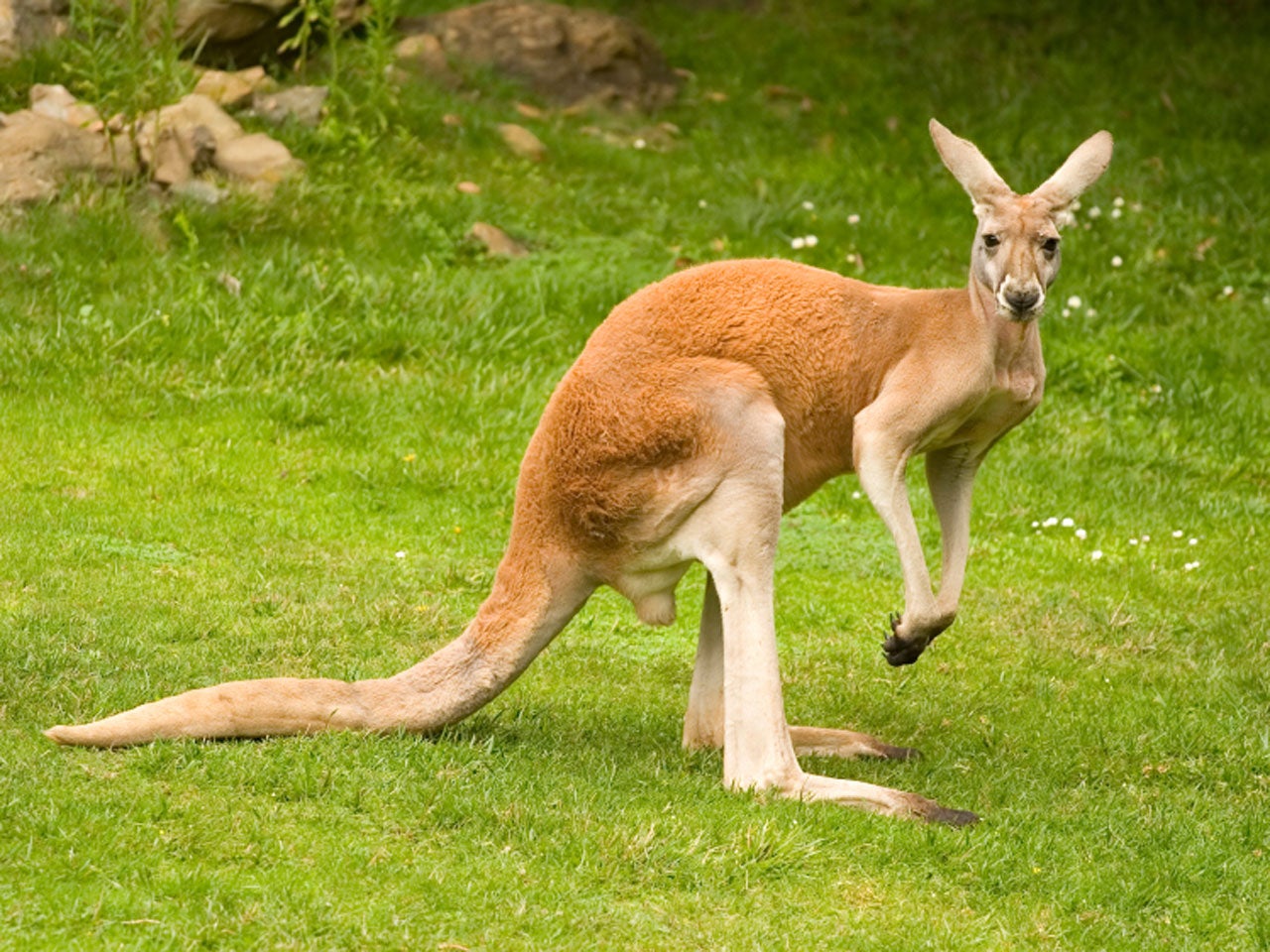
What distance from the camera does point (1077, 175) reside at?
5316mm

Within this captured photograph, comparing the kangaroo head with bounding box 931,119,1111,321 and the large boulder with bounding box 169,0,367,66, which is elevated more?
the kangaroo head with bounding box 931,119,1111,321

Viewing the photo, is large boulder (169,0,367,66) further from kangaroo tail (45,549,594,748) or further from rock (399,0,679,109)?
kangaroo tail (45,549,594,748)

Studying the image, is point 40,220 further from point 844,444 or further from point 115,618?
point 844,444

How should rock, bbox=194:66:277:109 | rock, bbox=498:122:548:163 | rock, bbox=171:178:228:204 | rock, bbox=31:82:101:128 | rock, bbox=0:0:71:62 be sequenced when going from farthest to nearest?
1. rock, bbox=498:122:548:163
2. rock, bbox=194:66:277:109
3. rock, bbox=0:0:71:62
4. rock, bbox=31:82:101:128
5. rock, bbox=171:178:228:204

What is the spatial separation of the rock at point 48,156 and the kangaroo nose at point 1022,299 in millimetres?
6185

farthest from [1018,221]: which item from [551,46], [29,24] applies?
[551,46]

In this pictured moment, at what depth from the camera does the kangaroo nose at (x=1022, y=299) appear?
5.03 metres

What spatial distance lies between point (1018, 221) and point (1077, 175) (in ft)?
0.98

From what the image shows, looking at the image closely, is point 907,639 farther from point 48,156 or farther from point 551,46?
point 551,46

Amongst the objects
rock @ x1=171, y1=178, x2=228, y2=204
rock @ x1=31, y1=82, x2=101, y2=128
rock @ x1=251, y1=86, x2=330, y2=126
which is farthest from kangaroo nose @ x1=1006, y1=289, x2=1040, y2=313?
rock @ x1=251, y1=86, x2=330, y2=126

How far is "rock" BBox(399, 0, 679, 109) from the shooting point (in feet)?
41.7

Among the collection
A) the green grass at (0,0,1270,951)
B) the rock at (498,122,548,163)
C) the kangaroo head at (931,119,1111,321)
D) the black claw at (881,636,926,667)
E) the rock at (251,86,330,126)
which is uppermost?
the kangaroo head at (931,119,1111,321)

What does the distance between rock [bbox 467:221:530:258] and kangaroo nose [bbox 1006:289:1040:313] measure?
18.6 feet

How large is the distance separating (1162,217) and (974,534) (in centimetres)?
432
